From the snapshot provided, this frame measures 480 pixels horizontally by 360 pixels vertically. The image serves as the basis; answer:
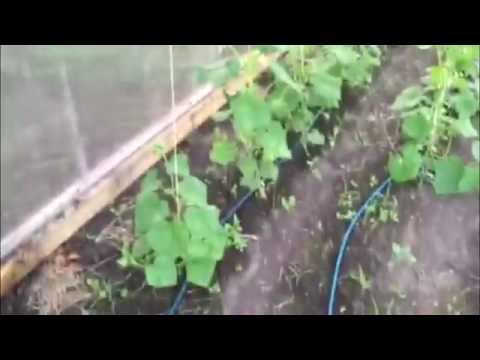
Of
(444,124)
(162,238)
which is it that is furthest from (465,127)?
(162,238)

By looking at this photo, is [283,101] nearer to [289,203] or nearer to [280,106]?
[280,106]

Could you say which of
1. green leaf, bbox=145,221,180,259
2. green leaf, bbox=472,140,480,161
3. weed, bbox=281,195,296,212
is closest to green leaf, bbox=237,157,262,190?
weed, bbox=281,195,296,212

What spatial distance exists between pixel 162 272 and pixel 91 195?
1.40ft

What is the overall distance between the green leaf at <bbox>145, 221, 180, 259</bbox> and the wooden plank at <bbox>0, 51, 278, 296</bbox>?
1.15ft

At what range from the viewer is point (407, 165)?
6.36 ft

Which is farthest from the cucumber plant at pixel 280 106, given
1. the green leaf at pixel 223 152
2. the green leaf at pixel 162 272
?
the green leaf at pixel 162 272

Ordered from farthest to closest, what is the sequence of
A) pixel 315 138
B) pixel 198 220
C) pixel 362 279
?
pixel 315 138 → pixel 362 279 → pixel 198 220

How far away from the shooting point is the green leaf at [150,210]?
159cm

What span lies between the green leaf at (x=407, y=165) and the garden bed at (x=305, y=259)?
0.38ft

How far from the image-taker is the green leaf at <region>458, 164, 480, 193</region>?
1.69 meters

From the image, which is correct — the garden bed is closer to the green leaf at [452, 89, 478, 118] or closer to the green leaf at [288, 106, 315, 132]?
the green leaf at [288, 106, 315, 132]
